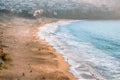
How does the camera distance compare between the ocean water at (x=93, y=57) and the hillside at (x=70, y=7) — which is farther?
the hillside at (x=70, y=7)

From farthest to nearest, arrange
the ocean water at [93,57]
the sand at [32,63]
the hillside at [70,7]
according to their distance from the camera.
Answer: the hillside at [70,7] → the ocean water at [93,57] → the sand at [32,63]

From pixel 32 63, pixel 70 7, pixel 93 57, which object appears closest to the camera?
pixel 32 63

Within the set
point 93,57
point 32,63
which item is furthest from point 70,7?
point 32,63

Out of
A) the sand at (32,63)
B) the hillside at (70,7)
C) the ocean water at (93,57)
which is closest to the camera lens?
the sand at (32,63)

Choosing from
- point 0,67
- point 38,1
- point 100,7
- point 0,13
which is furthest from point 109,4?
point 0,67

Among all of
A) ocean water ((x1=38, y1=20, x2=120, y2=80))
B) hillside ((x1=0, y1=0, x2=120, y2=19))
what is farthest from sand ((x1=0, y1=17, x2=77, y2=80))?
hillside ((x1=0, y1=0, x2=120, y2=19))

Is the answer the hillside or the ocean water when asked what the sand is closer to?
the ocean water

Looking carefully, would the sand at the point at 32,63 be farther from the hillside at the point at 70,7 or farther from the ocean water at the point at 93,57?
the hillside at the point at 70,7

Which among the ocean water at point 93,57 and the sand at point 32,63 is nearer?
the sand at point 32,63

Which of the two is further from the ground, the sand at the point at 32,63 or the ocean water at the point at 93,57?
the sand at the point at 32,63

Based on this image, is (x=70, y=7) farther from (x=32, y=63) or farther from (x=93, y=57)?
(x=32, y=63)

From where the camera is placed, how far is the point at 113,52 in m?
45.1

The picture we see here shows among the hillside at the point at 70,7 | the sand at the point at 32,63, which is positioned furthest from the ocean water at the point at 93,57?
the hillside at the point at 70,7

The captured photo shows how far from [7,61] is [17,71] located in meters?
3.88
